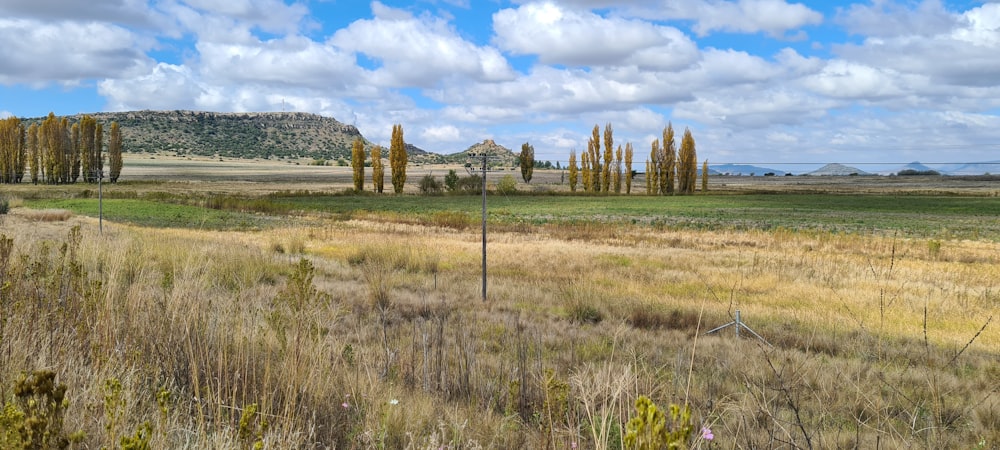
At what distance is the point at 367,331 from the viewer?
8086 millimetres

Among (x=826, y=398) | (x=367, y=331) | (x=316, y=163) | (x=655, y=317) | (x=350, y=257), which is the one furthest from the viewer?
(x=316, y=163)

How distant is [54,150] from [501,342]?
91.4 metres

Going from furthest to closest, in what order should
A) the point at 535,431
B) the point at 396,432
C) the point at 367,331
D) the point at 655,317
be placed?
the point at 655,317
the point at 367,331
the point at 535,431
the point at 396,432

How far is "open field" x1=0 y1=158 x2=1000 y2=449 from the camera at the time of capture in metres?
3.80

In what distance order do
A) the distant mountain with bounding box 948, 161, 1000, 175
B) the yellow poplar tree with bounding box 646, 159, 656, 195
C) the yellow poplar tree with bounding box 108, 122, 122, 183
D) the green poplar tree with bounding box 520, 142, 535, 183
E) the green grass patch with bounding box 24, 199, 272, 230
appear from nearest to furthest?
the distant mountain with bounding box 948, 161, 1000, 175 → the green grass patch with bounding box 24, 199, 272, 230 → the yellow poplar tree with bounding box 108, 122, 122, 183 → the yellow poplar tree with bounding box 646, 159, 656, 195 → the green poplar tree with bounding box 520, 142, 535, 183

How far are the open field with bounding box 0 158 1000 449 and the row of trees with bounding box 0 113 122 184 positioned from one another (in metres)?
74.6

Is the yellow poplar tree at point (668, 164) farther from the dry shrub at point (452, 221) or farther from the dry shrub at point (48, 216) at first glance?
the dry shrub at point (48, 216)

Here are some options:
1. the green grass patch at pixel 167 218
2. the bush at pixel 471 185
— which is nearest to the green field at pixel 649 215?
the green grass patch at pixel 167 218

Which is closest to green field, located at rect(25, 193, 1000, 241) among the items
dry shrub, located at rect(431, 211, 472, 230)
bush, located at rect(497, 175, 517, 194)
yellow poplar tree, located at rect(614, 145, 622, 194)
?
dry shrub, located at rect(431, 211, 472, 230)

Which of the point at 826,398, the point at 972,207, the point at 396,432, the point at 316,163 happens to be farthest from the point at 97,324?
the point at 316,163

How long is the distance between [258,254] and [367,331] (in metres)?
7.20

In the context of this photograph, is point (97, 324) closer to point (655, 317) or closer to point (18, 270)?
point (18, 270)

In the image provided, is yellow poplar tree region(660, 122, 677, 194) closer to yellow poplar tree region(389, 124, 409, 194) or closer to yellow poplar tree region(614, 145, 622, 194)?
yellow poplar tree region(614, 145, 622, 194)

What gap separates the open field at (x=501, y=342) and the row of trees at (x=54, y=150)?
2937 inches
